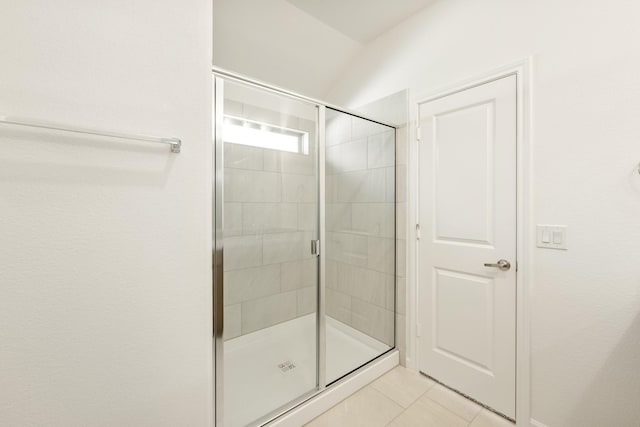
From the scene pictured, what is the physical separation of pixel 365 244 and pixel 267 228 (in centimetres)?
84

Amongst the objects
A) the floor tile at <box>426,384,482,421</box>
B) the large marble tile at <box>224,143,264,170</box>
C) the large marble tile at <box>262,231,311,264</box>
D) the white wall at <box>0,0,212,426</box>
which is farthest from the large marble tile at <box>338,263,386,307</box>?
the white wall at <box>0,0,212,426</box>

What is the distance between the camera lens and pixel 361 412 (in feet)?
5.24

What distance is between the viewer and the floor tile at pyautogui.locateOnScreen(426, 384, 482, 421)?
5.19 ft

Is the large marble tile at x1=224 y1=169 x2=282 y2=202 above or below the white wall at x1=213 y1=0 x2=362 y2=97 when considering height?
below

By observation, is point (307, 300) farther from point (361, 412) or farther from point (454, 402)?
point (454, 402)

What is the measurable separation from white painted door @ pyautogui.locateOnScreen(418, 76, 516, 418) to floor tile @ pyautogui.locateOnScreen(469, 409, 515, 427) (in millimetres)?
52

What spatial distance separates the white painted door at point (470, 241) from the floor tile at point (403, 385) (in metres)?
0.10

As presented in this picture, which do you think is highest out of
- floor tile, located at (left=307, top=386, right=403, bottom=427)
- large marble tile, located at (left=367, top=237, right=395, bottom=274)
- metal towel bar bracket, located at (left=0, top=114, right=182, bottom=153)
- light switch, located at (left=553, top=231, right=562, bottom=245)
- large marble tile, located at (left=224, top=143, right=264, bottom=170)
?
large marble tile, located at (left=224, top=143, right=264, bottom=170)

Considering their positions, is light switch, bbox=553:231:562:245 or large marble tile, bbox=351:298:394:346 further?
large marble tile, bbox=351:298:394:346

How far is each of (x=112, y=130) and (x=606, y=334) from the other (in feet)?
7.39

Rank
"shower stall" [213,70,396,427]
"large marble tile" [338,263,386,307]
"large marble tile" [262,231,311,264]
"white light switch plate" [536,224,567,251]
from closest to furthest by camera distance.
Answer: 1. "white light switch plate" [536,224,567,251]
2. "shower stall" [213,70,396,427]
3. "large marble tile" [262,231,311,264]
4. "large marble tile" [338,263,386,307]

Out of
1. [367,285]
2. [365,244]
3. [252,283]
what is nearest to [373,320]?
[367,285]

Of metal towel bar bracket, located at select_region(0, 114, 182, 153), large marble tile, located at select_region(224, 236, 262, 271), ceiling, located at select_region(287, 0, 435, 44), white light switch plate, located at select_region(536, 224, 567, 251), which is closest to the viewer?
metal towel bar bracket, located at select_region(0, 114, 182, 153)

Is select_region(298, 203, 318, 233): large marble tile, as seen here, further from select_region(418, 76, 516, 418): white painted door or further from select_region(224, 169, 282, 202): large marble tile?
select_region(418, 76, 516, 418): white painted door
